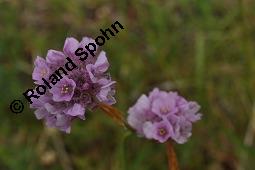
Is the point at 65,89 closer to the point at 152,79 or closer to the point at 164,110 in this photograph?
the point at 164,110

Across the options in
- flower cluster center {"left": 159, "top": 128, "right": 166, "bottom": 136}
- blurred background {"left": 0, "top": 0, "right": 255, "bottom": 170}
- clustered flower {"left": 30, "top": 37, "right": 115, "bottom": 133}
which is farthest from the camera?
blurred background {"left": 0, "top": 0, "right": 255, "bottom": 170}

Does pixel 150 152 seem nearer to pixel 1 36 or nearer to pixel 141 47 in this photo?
pixel 141 47

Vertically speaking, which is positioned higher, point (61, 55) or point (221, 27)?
point (61, 55)

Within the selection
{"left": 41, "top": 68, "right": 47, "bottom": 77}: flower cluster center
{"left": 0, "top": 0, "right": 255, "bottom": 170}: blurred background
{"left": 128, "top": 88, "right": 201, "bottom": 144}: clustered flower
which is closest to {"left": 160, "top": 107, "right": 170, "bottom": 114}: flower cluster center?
{"left": 128, "top": 88, "right": 201, "bottom": 144}: clustered flower

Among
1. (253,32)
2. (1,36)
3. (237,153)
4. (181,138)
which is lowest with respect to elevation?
(237,153)

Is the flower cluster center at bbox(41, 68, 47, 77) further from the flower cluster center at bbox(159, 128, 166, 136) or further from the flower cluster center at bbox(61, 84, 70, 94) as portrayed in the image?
the flower cluster center at bbox(159, 128, 166, 136)

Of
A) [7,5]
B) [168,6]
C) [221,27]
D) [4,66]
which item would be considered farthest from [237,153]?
[7,5]

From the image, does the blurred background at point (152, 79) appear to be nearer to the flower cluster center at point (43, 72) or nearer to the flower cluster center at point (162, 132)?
the flower cluster center at point (162, 132)

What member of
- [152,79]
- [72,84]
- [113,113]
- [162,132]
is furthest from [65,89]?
[152,79]
